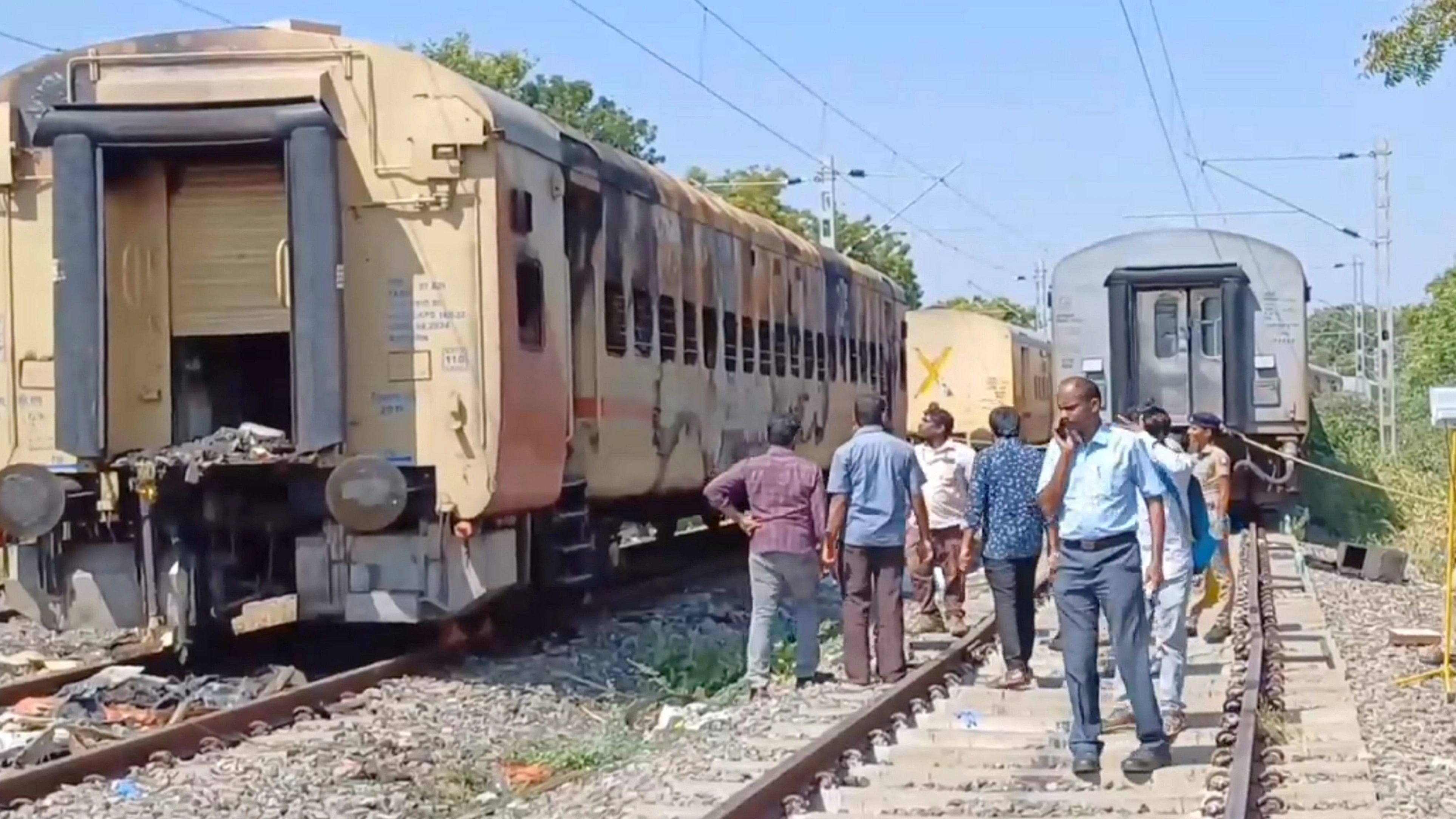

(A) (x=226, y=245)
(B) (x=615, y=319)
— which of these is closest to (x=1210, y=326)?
(B) (x=615, y=319)

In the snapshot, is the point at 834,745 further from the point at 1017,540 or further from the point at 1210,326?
the point at 1210,326

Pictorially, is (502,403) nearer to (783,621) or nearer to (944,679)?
(944,679)

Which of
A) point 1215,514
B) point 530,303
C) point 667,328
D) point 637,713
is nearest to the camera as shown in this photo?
point 637,713

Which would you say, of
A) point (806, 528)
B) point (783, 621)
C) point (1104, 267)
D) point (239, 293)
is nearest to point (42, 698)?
point (239, 293)

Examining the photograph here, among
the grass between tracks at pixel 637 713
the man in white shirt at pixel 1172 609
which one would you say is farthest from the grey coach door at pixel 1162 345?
the man in white shirt at pixel 1172 609

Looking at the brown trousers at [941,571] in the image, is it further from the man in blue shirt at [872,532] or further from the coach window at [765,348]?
the coach window at [765,348]

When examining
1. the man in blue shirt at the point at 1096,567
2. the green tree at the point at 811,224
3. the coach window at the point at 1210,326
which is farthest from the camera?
the green tree at the point at 811,224

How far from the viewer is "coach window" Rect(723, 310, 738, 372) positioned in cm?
1727

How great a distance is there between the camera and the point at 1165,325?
77.7ft

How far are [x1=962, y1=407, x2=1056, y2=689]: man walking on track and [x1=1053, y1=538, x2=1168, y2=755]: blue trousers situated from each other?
2479mm

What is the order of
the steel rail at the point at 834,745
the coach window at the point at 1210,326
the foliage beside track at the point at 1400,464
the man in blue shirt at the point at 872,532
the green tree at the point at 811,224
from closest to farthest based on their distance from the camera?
the steel rail at the point at 834,745
the man in blue shirt at the point at 872,532
the coach window at the point at 1210,326
the foliage beside track at the point at 1400,464
the green tree at the point at 811,224

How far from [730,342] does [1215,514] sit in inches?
225

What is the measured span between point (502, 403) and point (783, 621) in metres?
4.77

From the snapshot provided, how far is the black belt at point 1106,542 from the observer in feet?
27.2
